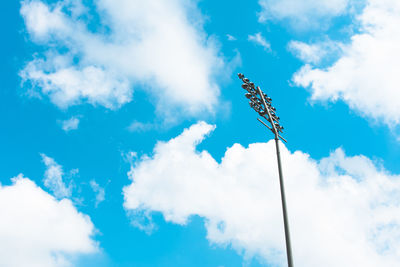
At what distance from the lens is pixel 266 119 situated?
47.4 ft

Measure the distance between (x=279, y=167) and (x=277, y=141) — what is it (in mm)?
1543

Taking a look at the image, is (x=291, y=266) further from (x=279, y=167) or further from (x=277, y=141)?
(x=277, y=141)

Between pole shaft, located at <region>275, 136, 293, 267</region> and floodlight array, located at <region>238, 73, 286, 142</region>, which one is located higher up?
floodlight array, located at <region>238, 73, 286, 142</region>

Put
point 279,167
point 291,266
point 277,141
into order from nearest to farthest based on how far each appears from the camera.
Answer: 1. point 291,266
2. point 279,167
3. point 277,141

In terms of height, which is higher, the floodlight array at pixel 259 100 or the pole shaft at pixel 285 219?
the floodlight array at pixel 259 100

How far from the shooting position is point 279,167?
12.3 m

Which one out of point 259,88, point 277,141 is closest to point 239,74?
point 259,88

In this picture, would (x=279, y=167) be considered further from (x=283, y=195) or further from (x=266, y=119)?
(x=266, y=119)

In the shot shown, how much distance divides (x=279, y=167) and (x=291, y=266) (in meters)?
3.74

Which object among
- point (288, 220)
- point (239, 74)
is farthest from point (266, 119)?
point (288, 220)

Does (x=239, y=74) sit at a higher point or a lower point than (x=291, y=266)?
higher

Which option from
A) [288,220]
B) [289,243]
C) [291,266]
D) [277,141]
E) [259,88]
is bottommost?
[291,266]

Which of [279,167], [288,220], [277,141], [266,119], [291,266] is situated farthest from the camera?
[266,119]

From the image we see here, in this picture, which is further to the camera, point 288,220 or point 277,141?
point 277,141
